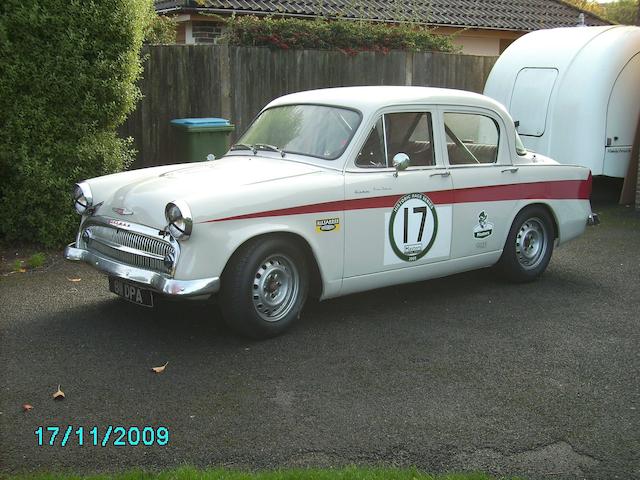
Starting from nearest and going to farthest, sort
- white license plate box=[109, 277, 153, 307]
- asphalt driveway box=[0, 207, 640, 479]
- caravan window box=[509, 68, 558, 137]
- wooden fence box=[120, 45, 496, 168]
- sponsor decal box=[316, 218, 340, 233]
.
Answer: asphalt driveway box=[0, 207, 640, 479], white license plate box=[109, 277, 153, 307], sponsor decal box=[316, 218, 340, 233], wooden fence box=[120, 45, 496, 168], caravan window box=[509, 68, 558, 137]

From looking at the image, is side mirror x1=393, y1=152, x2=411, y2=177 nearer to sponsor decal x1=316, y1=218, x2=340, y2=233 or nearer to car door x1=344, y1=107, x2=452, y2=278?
car door x1=344, y1=107, x2=452, y2=278

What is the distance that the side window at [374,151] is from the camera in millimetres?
6126

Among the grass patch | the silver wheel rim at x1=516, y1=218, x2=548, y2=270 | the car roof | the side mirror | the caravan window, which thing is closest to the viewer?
the grass patch

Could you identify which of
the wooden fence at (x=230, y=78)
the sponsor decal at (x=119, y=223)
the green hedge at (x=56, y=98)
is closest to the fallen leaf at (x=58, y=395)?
the sponsor decal at (x=119, y=223)

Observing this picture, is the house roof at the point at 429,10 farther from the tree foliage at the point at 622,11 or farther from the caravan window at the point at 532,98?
the tree foliage at the point at 622,11

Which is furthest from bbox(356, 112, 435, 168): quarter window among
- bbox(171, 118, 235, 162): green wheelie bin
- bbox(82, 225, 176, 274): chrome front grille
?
bbox(171, 118, 235, 162): green wheelie bin

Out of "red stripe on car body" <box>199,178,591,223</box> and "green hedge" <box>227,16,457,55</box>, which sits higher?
"green hedge" <box>227,16,457,55</box>

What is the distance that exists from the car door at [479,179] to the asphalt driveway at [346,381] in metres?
0.58

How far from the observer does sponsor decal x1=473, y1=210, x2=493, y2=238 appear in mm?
6809

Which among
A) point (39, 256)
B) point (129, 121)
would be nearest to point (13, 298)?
point (39, 256)

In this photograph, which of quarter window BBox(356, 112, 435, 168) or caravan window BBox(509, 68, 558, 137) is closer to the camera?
quarter window BBox(356, 112, 435, 168)

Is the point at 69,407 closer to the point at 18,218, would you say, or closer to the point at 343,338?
the point at 343,338

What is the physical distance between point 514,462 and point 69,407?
2533mm

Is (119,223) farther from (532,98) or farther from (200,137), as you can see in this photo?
(532,98)
